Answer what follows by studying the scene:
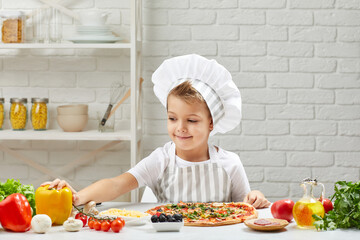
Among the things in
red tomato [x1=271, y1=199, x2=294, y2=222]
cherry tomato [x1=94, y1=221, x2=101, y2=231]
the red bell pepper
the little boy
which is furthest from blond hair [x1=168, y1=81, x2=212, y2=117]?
the red bell pepper

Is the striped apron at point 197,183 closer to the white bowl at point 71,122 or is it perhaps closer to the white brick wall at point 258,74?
the white bowl at point 71,122

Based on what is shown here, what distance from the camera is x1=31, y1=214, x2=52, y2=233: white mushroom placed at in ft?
5.06

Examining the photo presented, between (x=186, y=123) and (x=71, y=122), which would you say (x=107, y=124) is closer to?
(x=71, y=122)

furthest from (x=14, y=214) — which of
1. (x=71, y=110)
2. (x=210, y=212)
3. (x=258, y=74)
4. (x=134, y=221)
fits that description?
(x=258, y=74)

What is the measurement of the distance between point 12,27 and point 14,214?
1929 millimetres

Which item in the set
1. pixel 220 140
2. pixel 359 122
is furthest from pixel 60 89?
pixel 359 122

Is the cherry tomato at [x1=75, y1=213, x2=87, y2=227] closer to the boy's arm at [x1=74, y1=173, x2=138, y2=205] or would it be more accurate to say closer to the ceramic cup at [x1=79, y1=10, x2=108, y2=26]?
the boy's arm at [x1=74, y1=173, x2=138, y2=205]

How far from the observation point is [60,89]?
11.4 ft

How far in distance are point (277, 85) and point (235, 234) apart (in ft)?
6.75

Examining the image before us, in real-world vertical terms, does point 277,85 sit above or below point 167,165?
above

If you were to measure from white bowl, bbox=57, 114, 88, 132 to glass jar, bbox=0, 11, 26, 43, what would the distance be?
0.55m

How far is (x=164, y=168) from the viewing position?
2270 millimetres

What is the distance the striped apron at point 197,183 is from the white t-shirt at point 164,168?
0.09 ft

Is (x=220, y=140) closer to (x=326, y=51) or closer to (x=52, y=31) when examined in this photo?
(x=326, y=51)
